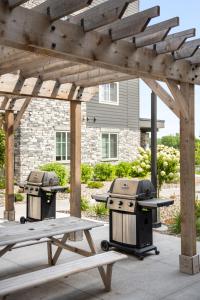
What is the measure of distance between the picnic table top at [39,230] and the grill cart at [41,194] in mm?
2384

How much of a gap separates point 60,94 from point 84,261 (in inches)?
141

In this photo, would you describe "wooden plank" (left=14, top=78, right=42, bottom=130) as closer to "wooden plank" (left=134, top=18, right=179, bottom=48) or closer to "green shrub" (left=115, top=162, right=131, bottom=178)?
"wooden plank" (left=134, top=18, right=179, bottom=48)

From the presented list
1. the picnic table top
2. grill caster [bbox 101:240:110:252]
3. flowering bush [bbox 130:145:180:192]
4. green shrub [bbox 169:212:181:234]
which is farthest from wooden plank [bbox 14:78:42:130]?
green shrub [bbox 169:212:181:234]

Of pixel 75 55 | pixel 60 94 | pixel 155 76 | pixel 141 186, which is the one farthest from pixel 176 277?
pixel 60 94

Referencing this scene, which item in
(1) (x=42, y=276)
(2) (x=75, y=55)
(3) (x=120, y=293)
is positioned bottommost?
(3) (x=120, y=293)

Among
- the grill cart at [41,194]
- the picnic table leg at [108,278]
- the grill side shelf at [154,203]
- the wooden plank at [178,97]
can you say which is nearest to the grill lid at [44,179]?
the grill cart at [41,194]

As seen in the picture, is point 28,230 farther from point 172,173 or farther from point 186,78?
point 172,173

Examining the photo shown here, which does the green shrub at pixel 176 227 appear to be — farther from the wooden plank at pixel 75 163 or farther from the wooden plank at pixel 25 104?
the wooden plank at pixel 25 104

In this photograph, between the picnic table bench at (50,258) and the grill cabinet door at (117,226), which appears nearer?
the picnic table bench at (50,258)

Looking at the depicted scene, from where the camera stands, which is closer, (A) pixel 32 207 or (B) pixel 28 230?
(B) pixel 28 230

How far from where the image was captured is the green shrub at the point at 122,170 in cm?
1712

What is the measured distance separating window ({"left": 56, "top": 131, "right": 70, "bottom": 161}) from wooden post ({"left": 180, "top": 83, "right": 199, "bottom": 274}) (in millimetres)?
10995

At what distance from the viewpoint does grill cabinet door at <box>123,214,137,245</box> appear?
19.3ft

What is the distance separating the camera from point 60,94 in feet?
22.8
